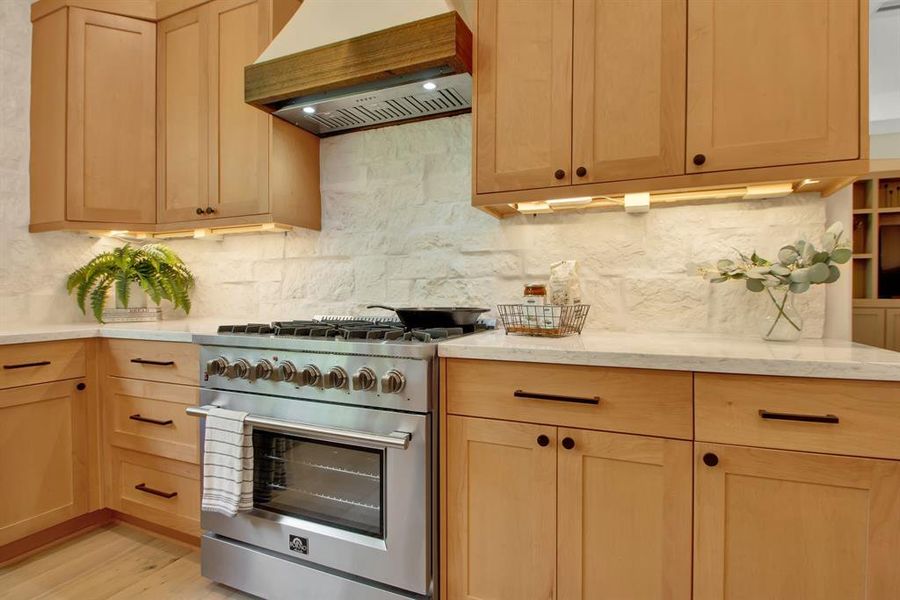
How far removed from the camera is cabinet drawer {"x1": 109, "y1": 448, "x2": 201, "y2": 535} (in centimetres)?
192

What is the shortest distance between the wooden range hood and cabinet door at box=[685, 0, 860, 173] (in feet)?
2.53

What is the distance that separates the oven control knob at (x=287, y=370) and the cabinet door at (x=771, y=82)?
1.40m

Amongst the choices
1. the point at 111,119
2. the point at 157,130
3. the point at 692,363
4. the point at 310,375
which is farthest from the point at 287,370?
the point at 111,119

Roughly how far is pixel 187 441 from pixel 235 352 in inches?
20.6

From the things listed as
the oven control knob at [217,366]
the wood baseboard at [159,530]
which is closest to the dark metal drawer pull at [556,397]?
the oven control knob at [217,366]

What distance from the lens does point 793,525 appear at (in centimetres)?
112

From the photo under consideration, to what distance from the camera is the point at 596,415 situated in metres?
1.28

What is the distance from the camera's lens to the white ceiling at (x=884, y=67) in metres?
2.71

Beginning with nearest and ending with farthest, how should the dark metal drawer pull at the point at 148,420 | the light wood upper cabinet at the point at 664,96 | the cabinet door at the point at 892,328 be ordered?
the light wood upper cabinet at the point at 664,96 → the dark metal drawer pull at the point at 148,420 → the cabinet door at the point at 892,328

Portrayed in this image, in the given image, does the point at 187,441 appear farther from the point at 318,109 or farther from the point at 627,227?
the point at 627,227

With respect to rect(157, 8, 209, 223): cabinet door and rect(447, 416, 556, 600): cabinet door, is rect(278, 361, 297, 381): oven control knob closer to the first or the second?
rect(447, 416, 556, 600): cabinet door

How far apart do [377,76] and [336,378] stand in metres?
1.08

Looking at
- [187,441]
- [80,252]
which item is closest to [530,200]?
[187,441]

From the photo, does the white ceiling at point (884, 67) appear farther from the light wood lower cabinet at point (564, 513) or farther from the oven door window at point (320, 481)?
the oven door window at point (320, 481)
